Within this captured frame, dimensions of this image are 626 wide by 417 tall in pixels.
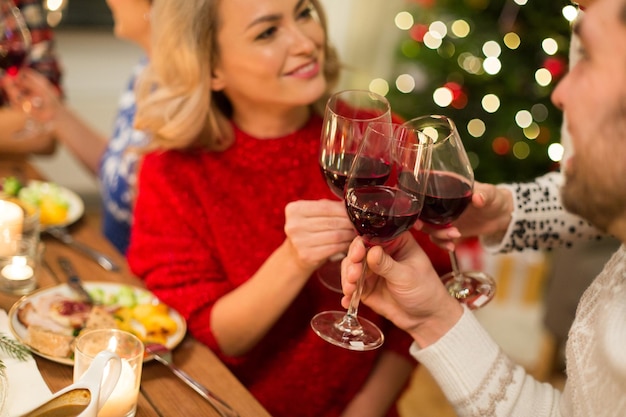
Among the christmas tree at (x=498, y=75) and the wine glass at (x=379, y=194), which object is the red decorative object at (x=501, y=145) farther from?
the wine glass at (x=379, y=194)

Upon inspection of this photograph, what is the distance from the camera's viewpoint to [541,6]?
3.16 m

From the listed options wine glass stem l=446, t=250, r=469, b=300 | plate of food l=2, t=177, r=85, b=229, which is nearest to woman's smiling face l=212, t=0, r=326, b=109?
wine glass stem l=446, t=250, r=469, b=300

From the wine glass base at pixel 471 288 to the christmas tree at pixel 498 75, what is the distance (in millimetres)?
1788

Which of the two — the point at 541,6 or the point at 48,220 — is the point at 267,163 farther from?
the point at 541,6

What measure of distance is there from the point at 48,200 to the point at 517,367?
1.22 meters

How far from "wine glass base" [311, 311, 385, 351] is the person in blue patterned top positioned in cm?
85

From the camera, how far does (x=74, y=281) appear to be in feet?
5.06

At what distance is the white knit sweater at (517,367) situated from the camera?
1.15 m

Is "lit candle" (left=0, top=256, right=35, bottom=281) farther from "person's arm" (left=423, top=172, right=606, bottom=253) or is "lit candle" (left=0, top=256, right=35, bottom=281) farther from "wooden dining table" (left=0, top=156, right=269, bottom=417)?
"person's arm" (left=423, top=172, right=606, bottom=253)

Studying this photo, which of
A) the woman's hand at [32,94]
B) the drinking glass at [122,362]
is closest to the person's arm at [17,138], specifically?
the woman's hand at [32,94]

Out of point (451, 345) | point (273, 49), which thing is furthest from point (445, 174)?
point (273, 49)

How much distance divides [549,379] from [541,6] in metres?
1.58

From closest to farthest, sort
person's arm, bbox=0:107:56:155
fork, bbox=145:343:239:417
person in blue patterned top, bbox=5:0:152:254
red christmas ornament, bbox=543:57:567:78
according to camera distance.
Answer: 1. fork, bbox=145:343:239:417
2. person in blue patterned top, bbox=5:0:152:254
3. person's arm, bbox=0:107:56:155
4. red christmas ornament, bbox=543:57:567:78

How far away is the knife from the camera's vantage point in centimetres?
150
